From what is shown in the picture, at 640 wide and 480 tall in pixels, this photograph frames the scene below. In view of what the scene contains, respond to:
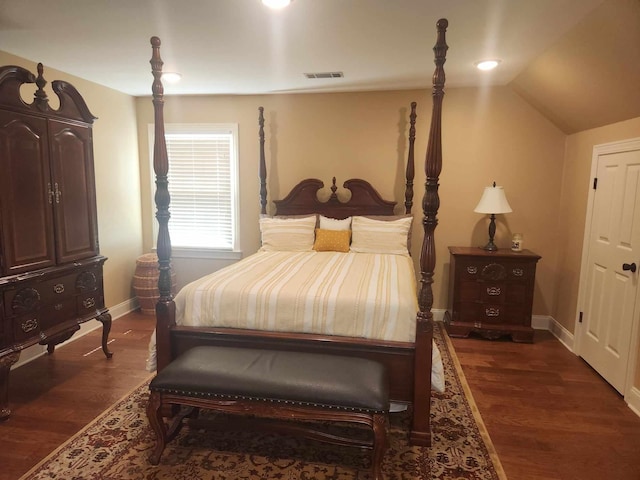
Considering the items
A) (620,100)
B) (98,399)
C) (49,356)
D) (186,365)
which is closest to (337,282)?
(186,365)

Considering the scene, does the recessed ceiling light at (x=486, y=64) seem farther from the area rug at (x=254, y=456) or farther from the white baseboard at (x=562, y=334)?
the area rug at (x=254, y=456)

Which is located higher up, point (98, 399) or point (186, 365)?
point (186, 365)

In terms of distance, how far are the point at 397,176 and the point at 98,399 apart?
334cm

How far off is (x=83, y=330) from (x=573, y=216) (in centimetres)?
483

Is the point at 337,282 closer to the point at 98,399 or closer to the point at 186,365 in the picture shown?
the point at 186,365

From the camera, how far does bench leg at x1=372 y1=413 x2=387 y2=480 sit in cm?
188

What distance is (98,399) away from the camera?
275cm

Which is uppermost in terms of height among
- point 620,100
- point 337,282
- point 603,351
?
point 620,100

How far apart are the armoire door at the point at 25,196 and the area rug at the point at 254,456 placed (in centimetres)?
120

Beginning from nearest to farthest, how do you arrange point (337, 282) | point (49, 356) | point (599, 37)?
point (599, 37) < point (337, 282) < point (49, 356)

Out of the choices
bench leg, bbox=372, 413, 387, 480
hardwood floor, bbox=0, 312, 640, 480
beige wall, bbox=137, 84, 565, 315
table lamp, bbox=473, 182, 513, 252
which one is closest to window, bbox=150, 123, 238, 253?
beige wall, bbox=137, 84, 565, 315

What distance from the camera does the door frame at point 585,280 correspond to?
265 cm

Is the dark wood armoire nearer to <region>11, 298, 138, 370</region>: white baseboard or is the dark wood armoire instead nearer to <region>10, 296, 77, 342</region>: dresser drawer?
<region>10, 296, 77, 342</region>: dresser drawer

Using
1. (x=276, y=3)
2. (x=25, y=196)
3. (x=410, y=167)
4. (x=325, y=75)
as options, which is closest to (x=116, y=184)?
(x=25, y=196)
